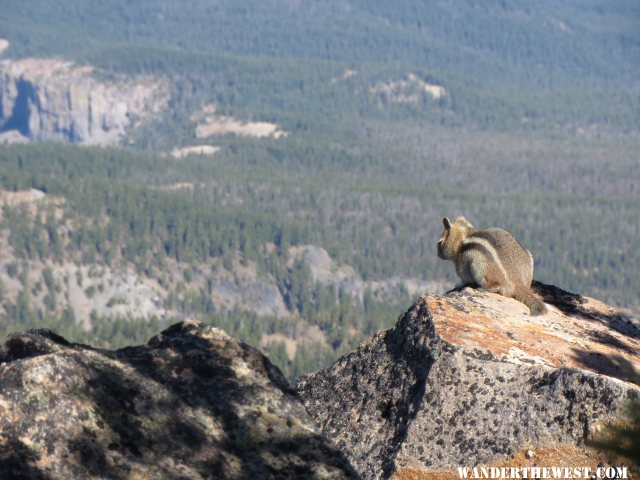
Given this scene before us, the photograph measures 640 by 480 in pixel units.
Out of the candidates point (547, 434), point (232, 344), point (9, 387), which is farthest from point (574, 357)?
point (9, 387)

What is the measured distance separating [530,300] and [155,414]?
7986mm

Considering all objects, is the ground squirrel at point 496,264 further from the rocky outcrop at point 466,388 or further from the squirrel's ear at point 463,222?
the rocky outcrop at point 466,388

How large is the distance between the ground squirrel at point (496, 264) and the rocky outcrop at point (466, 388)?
109 centimetres

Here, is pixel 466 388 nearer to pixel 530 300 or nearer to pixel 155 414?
pixel 530 300

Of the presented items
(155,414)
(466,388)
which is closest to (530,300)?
(466,388)

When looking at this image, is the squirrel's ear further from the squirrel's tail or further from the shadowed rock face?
the shadowed rock face

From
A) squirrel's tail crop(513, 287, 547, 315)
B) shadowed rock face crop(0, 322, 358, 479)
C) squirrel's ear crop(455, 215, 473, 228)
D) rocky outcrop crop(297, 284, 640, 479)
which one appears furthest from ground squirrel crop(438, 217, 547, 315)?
shadowed rock face crop(0, 322, 358, 479)

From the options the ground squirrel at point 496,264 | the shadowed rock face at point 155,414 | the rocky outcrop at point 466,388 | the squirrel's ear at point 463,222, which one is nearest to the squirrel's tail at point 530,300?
the ground squirrel at point 496,264

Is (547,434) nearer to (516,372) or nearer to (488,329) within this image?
(516,372)

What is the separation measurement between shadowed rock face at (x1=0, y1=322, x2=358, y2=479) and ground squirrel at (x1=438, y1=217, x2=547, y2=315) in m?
6.34

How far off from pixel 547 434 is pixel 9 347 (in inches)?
223

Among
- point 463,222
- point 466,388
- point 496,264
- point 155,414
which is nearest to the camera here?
point 155,414

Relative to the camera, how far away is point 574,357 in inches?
647

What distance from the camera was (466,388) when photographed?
1505 centimetres
